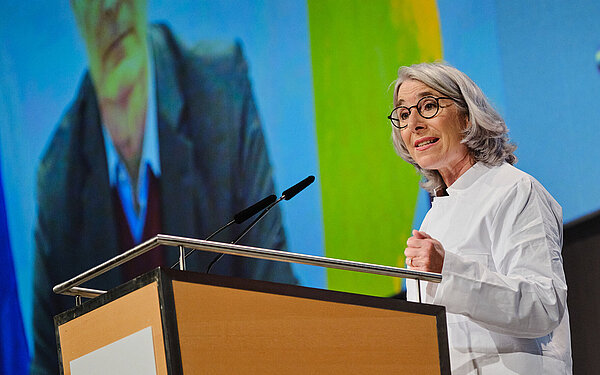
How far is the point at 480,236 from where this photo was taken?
7.98 ft

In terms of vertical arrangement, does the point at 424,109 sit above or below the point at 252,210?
above

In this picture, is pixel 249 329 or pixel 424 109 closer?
pixel 249 329

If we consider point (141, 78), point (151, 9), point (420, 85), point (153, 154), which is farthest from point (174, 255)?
point (420, 85)

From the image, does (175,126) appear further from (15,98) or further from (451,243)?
(451,243)

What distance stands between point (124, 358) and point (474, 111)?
Answer: 137 cm

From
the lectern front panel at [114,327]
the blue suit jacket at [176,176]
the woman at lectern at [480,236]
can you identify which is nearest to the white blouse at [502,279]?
the woman at lectern at [480,236]

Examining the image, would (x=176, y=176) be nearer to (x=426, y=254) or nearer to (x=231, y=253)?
(x=426, y=254)

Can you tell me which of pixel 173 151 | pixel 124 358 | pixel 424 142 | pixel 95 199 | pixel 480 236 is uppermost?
pixel 173 151

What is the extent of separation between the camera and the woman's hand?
6.89ft

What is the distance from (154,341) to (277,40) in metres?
3.03

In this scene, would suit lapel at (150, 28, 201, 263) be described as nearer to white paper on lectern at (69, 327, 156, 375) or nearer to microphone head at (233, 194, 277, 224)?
microphone head at (233, 194, 277, 224)

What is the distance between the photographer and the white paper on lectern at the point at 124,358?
Result: 1679mm

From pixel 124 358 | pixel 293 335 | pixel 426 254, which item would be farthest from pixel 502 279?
pixel 124 358

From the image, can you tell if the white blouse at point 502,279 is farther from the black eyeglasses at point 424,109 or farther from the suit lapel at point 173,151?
the suit lapel at point 173,151
